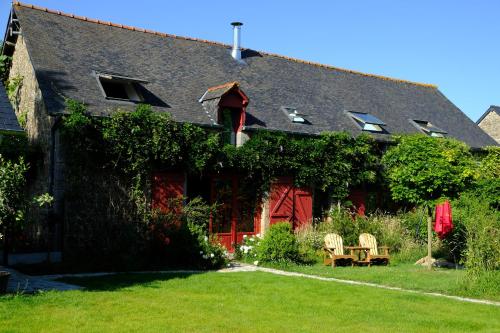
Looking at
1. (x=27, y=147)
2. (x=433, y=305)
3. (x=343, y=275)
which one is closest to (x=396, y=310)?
(x=433, y=305)

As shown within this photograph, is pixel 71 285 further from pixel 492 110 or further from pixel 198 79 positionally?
pixel 492 110

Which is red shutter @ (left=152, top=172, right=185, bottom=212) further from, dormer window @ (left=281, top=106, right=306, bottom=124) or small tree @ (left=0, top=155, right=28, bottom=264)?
small tree @ (left=0, top=155, right=28, bottom=264)

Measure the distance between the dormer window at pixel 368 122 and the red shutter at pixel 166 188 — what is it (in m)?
8.00

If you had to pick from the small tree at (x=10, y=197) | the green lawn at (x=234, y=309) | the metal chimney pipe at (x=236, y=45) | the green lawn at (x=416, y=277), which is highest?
the metal chimney pipe at (x=236, y=45)

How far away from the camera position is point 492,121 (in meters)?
37.1

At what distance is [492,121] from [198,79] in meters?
24.2

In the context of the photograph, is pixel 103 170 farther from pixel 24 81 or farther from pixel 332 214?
pixel 332 214

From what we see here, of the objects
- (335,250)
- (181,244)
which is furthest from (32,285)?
(335,250)

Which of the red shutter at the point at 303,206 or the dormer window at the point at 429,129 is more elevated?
the dormer window at the point at 429,129

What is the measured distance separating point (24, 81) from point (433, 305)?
12.9 m

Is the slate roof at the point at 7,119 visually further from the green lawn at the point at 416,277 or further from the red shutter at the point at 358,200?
the red shutter at the point at 358,200

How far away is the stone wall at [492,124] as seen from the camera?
36625mm

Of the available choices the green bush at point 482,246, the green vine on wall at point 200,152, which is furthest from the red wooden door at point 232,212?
the green bush at point 482,246

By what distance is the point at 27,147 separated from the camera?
1585cm
